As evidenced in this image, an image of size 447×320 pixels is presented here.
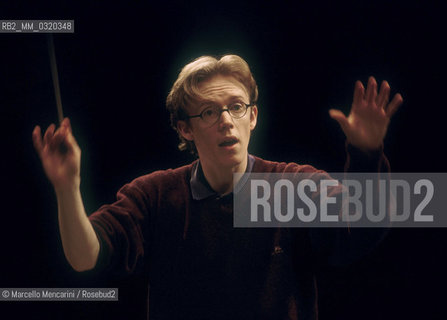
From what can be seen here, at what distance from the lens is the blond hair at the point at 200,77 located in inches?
81.0

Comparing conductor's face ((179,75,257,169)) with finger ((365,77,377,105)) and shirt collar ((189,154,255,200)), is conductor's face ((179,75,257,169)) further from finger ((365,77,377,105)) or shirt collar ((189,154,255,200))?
finger ((365,77,377,105))

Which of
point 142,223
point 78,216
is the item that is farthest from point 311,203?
point 78,216

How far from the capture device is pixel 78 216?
5.77 feet

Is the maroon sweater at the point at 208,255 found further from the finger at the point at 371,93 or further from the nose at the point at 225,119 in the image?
the finger at the point at 371,93

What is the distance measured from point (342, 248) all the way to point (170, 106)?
92 centimetres

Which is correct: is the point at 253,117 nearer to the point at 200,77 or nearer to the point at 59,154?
the point at 200,77

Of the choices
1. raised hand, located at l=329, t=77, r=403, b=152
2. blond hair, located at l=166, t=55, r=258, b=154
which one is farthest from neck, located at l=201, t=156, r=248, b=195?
raised hand, located at l=329, t=77, r=403, b=152

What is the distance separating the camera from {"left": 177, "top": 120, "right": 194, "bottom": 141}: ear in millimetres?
2107

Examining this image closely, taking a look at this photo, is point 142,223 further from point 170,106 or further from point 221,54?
point 221,54

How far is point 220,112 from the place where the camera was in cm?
201

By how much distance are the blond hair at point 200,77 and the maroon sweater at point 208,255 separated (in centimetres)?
35

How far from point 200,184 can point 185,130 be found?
246 millimetres

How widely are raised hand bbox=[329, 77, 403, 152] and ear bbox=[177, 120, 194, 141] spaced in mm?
705

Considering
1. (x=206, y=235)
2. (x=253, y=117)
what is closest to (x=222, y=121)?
(x=253, y=117)
